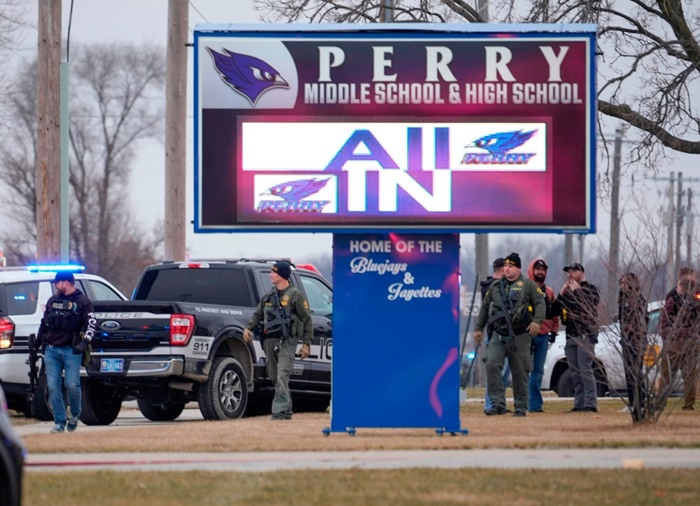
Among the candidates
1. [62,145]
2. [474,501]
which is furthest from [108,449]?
[62,145]

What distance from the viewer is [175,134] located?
973 inches

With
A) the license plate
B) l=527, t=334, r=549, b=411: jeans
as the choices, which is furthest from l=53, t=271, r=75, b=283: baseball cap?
l=527, t=334, r=549, b=411: jeans

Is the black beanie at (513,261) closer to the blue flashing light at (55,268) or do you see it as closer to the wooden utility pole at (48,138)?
the blue flashing light at (55,268)

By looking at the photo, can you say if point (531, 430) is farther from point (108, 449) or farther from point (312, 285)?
point (312, 285)

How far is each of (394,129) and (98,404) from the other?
6921 millimetres

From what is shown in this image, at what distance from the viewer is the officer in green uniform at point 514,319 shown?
1850 cm

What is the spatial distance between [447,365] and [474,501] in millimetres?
4929

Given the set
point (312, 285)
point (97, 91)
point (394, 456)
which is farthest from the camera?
point (97, 91)

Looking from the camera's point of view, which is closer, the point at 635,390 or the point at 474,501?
the point at 474,501

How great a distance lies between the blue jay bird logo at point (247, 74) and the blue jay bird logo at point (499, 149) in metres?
1.90

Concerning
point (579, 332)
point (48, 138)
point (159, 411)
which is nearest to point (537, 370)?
point (579, 332)

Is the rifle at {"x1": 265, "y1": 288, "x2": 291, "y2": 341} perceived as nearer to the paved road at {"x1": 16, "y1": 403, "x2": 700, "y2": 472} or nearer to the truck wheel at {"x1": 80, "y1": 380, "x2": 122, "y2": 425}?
the truck wheel at {"x1": 80, "y1": 380, "x2": 122, "y2": 425}

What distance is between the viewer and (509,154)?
14.3 meters

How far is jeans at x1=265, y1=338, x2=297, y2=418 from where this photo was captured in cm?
1805
